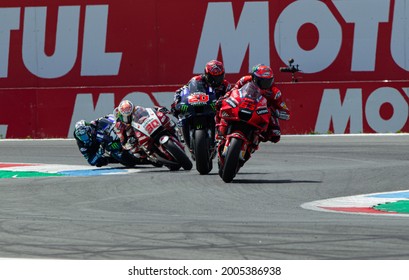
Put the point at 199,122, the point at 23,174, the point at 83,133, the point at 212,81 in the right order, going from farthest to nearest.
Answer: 1. the point at 83,133
2. the point at 23,174
3. the point at 212,81
4. the point at 199,122

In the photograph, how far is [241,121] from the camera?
12.9 m

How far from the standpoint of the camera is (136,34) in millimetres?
25422

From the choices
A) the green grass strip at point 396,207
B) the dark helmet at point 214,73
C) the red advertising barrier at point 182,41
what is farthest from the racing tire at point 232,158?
the red advertising barrier at point 182,41

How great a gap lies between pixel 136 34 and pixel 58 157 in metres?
7.60

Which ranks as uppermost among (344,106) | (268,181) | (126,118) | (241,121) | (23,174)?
(241,121)

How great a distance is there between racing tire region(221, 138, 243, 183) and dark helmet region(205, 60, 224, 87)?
6.84 ft

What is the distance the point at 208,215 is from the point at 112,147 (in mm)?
6702

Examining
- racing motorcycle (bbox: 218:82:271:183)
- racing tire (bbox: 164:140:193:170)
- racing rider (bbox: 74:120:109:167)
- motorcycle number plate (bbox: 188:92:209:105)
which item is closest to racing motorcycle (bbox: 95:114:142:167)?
racing rider (bbox: 74:120:109:167)

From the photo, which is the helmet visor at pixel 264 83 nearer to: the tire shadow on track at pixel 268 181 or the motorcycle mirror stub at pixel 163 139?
the tire shadow on track at pixel 268 181

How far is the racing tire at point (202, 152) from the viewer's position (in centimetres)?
1402

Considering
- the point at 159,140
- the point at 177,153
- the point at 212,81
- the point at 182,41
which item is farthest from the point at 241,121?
the point at 182,41

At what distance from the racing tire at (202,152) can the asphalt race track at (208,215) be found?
5.1 inches

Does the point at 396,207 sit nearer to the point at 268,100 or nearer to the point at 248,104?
the point at 248,104

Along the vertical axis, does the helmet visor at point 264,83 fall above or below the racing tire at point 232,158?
above
